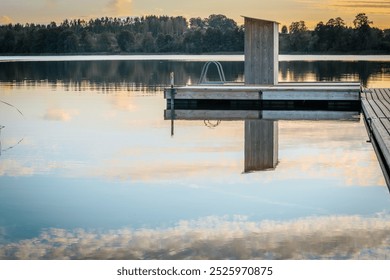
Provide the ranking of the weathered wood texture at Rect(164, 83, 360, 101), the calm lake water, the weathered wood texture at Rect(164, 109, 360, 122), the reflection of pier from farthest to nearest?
1. the weathered wood texture at Rect(164, 83, 360, 101)
2. the weathered wood texture at Rect(164, 109, 360, 122)
3. the reflection of pier
4. the calm lake water

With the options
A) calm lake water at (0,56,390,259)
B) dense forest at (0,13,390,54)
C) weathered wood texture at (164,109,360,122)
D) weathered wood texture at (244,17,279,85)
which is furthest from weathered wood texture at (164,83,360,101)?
dense forest at (0,13,390,54)

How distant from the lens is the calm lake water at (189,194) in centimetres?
818

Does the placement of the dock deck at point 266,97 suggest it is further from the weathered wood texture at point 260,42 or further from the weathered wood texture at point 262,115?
the weathered wood texture at point 260,42

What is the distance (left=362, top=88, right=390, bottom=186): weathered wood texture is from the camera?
11797mm

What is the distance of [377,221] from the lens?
9.12 m

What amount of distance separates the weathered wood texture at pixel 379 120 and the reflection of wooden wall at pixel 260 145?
1.75 meters

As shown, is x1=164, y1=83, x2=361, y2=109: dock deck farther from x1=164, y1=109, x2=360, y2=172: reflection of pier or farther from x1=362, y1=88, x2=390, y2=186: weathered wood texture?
x1=362, y1=88, x2=390, y2=186: weathered wood texture

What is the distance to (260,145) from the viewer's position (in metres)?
15.6

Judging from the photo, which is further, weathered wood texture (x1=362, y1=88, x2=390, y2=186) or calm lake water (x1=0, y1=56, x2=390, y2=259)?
weathered wood texture (x1=362, y1=88, x2=390, y2=186)

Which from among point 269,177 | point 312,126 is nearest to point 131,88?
point 312,126

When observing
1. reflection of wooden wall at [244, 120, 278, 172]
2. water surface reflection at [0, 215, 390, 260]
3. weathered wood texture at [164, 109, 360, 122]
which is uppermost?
weathered wood texture at [164, 109, 360, 122]

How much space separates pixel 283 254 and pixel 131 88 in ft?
90.3

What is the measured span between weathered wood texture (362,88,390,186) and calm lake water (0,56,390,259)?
25 centimetres
